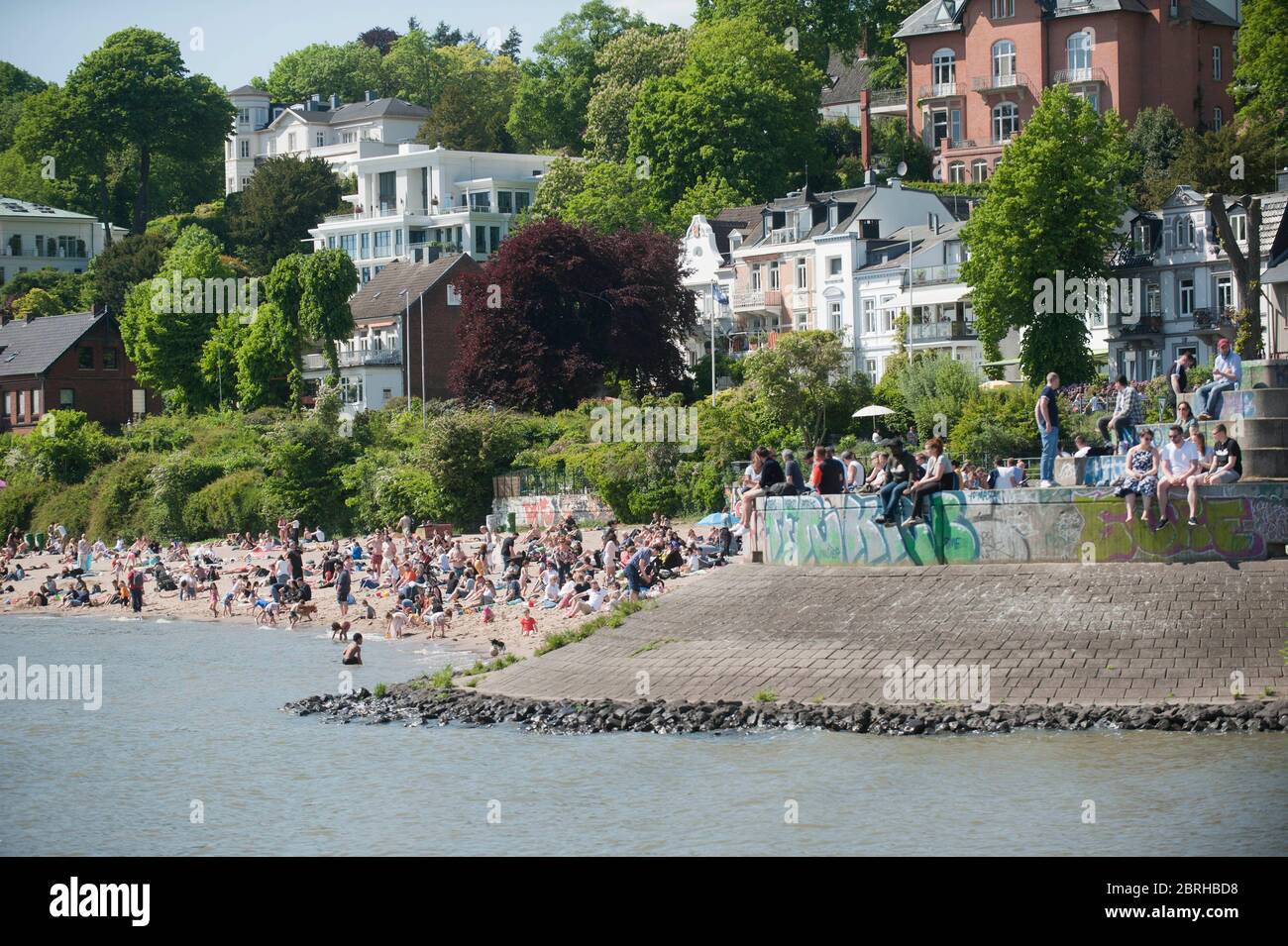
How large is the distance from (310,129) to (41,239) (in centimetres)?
2612

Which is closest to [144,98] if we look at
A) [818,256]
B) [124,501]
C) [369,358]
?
[369,358]

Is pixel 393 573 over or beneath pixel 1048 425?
beneath

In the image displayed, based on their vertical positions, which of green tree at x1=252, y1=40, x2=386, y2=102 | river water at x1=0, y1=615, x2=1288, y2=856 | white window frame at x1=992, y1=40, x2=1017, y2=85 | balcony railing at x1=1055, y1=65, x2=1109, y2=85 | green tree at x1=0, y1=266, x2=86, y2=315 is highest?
green tree at x1=252, y1=40, x2=386, y2=102

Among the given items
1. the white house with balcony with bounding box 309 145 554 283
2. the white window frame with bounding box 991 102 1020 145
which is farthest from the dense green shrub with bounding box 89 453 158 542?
the white window frame with bounding box 991 102 1020 145

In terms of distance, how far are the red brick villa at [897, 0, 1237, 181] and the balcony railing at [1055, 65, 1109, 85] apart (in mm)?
53

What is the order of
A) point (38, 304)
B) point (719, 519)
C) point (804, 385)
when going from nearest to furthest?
point (719, 519) → point (804, 385) → point (38, 304)

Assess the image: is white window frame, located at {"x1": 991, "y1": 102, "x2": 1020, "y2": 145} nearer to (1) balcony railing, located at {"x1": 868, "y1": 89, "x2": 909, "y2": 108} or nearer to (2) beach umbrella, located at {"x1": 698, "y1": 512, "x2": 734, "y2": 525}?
(1) balcony railing, located at {"x1": 868, "y1": 89, "x2": 909, "y2": 108}

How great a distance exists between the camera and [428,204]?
120 meters

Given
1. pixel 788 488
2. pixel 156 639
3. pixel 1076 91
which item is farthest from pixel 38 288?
pixel 788 488

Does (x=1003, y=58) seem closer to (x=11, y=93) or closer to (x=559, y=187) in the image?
(x=559, y=187)

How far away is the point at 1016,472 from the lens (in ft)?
115

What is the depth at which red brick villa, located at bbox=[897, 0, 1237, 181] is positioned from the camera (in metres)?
94.8
